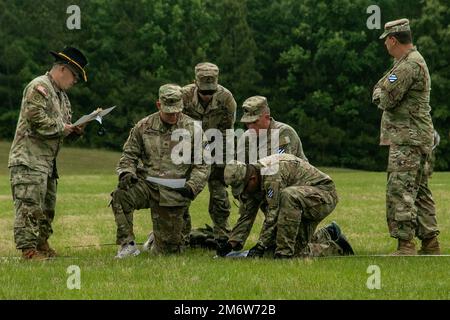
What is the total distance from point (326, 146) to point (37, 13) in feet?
78.4

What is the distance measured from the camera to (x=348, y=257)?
10391mm

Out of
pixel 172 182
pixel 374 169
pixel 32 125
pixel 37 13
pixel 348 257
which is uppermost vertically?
pixel 37 13

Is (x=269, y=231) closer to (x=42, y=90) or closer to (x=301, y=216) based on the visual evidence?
(x=301, y=216)

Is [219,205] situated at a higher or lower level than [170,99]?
lower

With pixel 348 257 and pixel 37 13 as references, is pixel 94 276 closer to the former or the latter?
pixel 348 257

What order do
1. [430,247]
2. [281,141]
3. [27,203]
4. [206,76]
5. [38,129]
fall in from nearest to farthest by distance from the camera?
[27,203], [38,129], [430,247], [281,141], [206,76]

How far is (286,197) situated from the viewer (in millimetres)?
9938

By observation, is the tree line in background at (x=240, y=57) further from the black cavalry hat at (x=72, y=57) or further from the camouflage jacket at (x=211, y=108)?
the black cavalry hat at (x=72, y=57)

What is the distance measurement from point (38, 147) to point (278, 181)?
286cm

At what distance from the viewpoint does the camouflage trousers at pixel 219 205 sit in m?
12.0

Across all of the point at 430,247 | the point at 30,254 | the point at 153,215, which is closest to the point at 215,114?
the point at 153,215

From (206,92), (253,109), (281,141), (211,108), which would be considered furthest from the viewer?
(211,108)

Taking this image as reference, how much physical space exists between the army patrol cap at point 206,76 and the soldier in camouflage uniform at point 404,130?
2212 millimetres

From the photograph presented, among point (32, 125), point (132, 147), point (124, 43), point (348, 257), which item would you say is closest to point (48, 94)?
point (32, 125)
